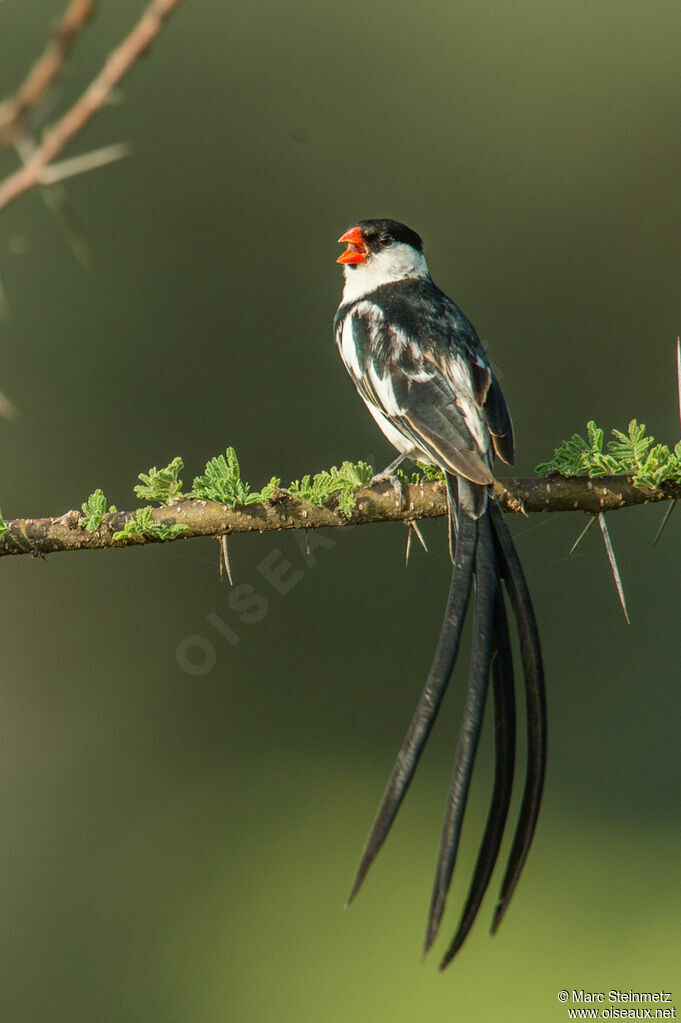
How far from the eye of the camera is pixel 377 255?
352cm

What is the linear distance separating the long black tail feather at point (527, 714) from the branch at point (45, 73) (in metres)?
1.29

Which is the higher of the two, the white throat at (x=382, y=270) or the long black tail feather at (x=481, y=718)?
the white throat at (x=382, y=270)

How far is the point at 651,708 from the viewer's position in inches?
245

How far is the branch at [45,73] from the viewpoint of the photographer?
2.44ft

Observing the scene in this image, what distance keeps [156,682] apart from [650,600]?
118 inches

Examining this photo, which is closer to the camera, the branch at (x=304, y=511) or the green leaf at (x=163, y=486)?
the branch at (x=304, y=511)

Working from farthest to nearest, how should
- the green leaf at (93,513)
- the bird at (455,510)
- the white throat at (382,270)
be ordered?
the white throat at (382,270) < the green leaf at (93,513) < the bird at (455,510)

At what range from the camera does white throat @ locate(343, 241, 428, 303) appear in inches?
137

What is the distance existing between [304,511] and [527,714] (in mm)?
542

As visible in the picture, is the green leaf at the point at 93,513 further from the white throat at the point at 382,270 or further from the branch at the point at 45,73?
the white throat at the point at 382,270

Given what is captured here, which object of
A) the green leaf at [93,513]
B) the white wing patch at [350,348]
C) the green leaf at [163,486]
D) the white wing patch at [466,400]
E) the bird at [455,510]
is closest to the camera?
the bird at [455,510]

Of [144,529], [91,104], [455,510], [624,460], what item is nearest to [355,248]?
[455,510]

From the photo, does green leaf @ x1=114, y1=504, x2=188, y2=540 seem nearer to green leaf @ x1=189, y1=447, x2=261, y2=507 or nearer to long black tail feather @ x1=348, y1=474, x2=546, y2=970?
green leaf @ x1=189, y1=447, x2=261, y2=507

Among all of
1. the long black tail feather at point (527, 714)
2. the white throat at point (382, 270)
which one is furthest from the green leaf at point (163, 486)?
the white throat at point (382, 270)
